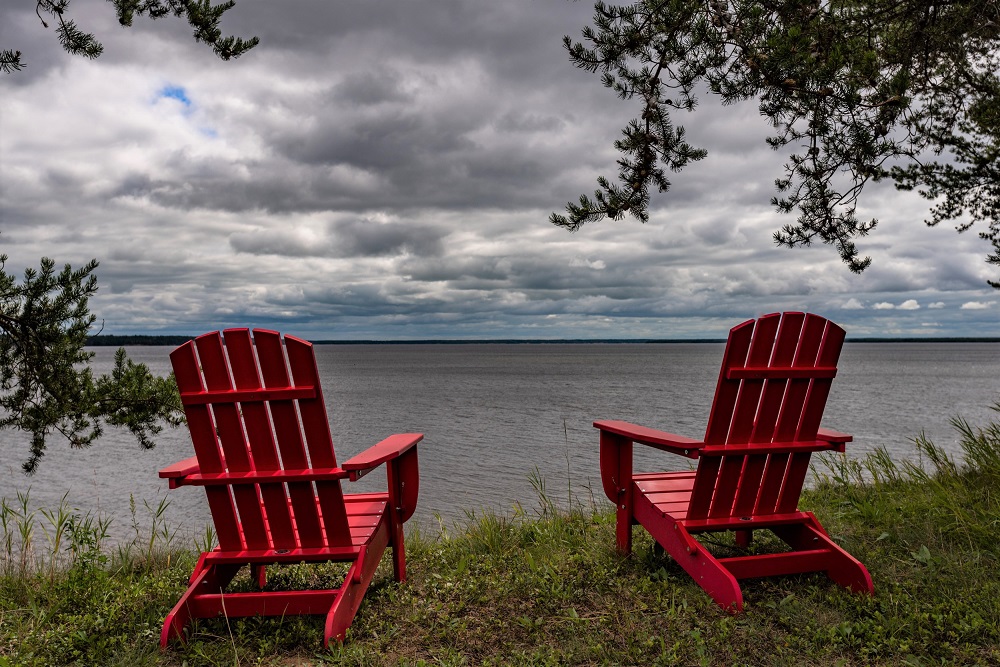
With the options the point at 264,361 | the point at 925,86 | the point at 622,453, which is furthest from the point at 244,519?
the point at 925,86

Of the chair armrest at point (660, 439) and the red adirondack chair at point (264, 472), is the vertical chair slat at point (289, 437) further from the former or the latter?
the chair armrest at point (660, 439)

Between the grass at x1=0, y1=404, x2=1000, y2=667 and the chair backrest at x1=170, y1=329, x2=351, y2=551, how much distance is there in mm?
449

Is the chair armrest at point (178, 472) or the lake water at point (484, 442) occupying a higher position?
the chair armrest at point (178, 472)

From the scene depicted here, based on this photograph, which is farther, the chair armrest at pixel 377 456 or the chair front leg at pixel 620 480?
the chair front leg at pixel 620 480

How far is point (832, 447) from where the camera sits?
10.7ft

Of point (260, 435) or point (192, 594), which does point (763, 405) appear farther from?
point (192, 594)

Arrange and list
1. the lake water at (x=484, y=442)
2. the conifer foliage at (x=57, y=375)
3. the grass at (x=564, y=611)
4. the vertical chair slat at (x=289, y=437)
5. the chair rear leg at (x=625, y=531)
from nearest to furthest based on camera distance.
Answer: the grass at (x=564, y=611)
the vertical chair slat at (x=289, y=437)
the chair rear leg at (x=625, y=531)
the conifer foliage at (x=57, y=375)
the lake water at (x=484, y=442)

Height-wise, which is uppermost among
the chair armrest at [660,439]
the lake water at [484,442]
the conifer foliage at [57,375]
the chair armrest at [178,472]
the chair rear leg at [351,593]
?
the conifer foliage at [57,375]

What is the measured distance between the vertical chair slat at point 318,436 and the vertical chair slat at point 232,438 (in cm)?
29

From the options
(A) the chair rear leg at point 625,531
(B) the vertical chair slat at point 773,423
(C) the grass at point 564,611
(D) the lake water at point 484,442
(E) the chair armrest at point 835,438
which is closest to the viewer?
(C) the grass at point 564,611

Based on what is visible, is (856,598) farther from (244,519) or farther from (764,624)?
(244,519)

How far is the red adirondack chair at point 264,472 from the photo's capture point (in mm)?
2764

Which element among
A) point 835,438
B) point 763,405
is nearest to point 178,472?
point 763,405

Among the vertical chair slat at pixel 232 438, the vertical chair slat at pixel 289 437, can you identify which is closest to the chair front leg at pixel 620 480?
the vertical chair slat at pixel 289 437
